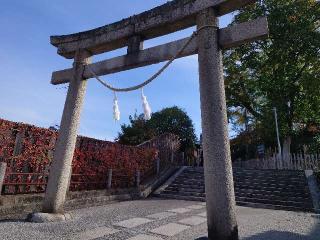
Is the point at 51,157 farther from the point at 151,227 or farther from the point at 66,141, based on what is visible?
the point at 151,227

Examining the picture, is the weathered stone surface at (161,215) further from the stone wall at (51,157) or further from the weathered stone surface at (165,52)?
the weathered stone surface at (165,52)

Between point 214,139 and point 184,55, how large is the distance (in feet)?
6.10

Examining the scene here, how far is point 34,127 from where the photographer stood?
903 cm

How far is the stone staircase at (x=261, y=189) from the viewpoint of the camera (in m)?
11.1

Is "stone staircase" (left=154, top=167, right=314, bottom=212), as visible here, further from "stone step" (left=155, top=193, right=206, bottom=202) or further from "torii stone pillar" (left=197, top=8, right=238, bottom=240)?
"torii stone pillar" (left=197, top=8, right=238, bottom=240)

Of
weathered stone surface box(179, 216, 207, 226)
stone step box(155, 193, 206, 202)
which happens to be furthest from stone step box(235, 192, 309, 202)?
weathered stone surface box(179, 216, 207, 226)

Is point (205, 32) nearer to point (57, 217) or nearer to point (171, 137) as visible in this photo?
point (57, 217)

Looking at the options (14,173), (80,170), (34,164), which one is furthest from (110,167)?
(14,173)

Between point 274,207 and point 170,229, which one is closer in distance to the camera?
point 170,229

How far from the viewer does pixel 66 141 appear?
23.7 feet

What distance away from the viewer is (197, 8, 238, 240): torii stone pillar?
4.61 meters

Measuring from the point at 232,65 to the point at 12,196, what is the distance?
836 inches

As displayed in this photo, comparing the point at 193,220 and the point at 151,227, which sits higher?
the point at 193,220

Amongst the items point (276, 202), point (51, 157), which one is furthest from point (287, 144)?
point (51, 157)
